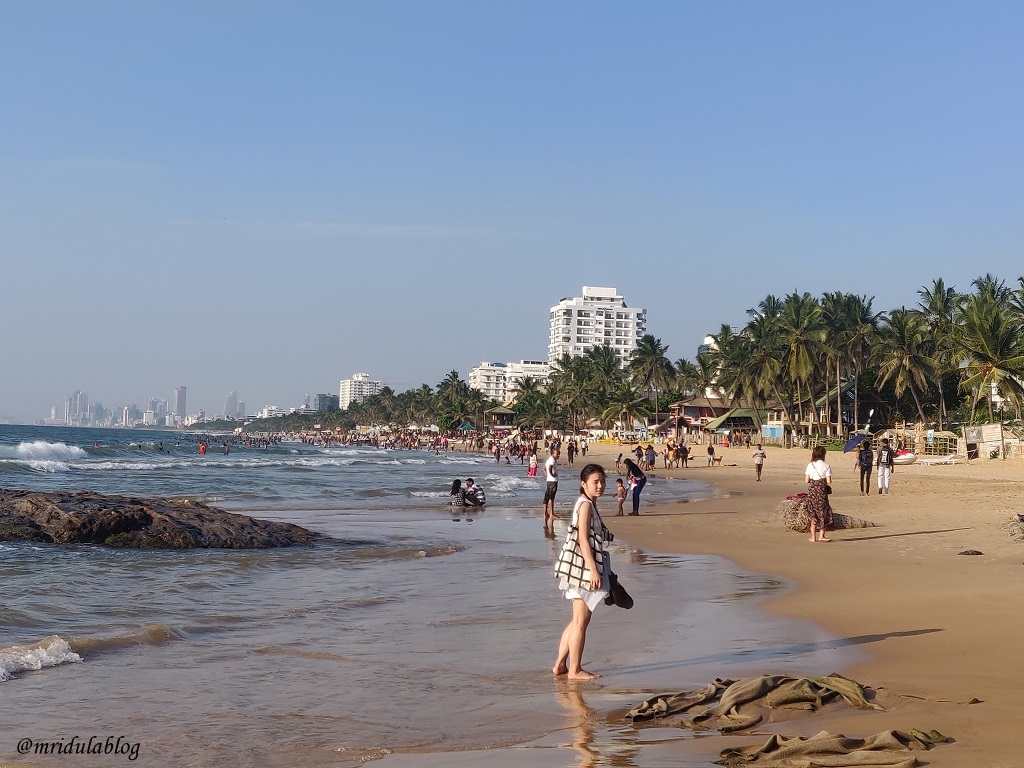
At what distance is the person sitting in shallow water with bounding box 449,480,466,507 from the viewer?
2548 cm

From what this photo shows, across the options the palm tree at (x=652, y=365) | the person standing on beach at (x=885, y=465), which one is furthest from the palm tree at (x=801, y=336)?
the person standing on beach at (x=885, y=465)

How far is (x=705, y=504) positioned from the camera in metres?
25.6

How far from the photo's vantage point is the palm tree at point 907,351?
219 ft

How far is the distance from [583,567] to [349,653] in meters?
2.43

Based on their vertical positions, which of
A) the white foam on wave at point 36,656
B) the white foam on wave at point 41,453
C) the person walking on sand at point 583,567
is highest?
the person walking on sand at point 583,567

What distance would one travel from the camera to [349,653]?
7.63m

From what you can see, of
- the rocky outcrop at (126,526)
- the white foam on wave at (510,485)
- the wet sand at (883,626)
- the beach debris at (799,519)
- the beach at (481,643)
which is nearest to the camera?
the wet sand at (883,626)

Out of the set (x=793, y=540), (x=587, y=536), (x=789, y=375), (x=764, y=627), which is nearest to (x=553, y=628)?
(x=764, y=627)

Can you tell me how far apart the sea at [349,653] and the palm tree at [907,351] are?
5830cm

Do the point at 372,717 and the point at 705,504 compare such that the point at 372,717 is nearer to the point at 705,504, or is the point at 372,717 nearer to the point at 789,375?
the point at 705,504

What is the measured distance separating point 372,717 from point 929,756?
312 centimetres

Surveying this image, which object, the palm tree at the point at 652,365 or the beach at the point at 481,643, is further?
the palm tree at the point at 652,365

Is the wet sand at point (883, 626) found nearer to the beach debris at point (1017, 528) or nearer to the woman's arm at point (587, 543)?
the beach debris at point (1017, 528)

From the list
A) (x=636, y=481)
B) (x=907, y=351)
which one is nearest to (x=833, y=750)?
(x=636, y=481)
